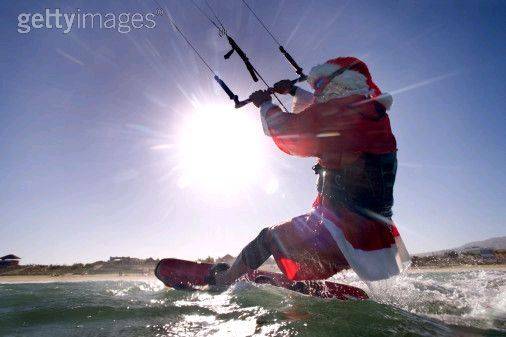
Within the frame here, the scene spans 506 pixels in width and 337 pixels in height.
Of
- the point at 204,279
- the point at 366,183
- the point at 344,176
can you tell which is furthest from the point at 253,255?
the point at 366,183

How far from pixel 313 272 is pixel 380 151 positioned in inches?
67.7

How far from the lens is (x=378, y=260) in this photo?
131 inches

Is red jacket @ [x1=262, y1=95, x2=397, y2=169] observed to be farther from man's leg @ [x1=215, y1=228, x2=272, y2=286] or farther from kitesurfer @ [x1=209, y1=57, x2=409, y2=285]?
man's leg @ [x1=215, y1=228, x2=272, y2=286]

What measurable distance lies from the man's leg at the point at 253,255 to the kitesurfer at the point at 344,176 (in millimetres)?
208

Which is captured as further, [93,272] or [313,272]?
[93,272]

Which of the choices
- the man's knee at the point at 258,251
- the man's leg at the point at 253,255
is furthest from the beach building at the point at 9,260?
the man's knee at the point at 258,251

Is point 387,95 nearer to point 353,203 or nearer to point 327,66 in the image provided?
point 327,66

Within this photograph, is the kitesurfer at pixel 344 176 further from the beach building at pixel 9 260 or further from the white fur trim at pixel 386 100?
the beach building at pixel 9 260

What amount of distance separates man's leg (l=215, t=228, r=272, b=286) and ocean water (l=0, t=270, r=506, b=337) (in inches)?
13.8

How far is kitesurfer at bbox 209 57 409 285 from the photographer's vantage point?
339 cm

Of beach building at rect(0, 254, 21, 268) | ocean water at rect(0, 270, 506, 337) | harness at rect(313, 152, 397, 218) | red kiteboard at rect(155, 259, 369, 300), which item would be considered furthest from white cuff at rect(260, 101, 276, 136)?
beach building at rect(0, 254, 21, 268)

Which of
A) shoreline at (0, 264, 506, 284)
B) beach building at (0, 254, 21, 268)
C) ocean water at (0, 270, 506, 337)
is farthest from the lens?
beach building at (0, 254, 21, 268)

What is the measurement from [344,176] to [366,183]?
9.9 inches

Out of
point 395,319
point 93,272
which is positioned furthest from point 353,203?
point 93,272
